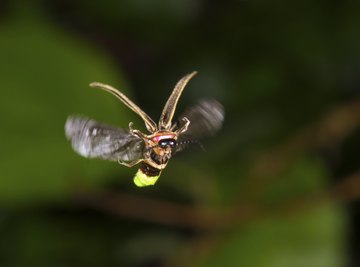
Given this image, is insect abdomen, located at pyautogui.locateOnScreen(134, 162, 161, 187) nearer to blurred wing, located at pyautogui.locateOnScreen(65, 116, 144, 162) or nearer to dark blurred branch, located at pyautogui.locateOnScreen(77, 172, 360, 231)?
blurred wing, located at pyautogui.locateOnScreen(65, 116, 144, 162)

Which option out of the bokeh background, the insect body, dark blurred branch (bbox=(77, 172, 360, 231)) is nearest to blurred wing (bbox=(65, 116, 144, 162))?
the insect body

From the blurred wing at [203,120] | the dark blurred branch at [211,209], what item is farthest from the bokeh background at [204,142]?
the blurred wing at [203,120]

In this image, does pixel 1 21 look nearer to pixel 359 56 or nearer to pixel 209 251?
pixel 209 251

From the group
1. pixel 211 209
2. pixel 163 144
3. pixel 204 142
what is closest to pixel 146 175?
pixel 163 144

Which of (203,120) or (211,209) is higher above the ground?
(211,209)

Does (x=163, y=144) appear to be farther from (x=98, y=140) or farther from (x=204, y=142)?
(x=204, y=142)

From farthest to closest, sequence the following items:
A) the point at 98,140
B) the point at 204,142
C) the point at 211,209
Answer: the point at 204,142 < the point at 211,209 < the point at 98,140

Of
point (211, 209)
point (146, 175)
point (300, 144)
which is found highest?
point (300, 144)
